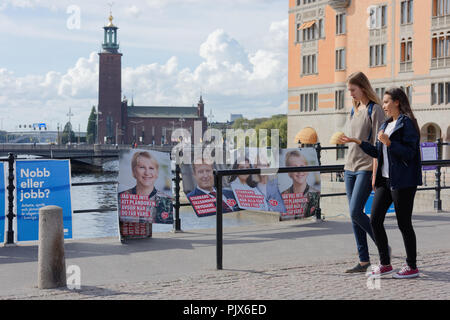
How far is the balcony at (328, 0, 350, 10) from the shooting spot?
50.7 meters

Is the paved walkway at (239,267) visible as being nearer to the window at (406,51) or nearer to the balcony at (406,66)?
the balcony at (406,66)

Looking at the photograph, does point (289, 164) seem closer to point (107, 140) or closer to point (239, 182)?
point (239, 182)

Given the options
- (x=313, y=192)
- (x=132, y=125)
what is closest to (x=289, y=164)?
(x=313, y=192)

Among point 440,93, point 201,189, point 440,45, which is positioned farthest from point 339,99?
point 201,189

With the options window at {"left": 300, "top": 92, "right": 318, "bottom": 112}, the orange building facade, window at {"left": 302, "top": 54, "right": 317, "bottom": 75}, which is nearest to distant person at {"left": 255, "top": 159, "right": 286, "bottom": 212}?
the orange building facade

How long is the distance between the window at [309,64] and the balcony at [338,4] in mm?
4701

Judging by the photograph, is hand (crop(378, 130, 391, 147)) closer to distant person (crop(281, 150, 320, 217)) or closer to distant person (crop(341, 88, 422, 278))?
distant person (crop(341, 88, 422, 278))

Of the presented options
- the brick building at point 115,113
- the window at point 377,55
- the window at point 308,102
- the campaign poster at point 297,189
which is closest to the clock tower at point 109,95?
the brick building at point 115,113

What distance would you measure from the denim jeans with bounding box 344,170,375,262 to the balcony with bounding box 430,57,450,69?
130 ft

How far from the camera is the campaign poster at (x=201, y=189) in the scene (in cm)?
1023

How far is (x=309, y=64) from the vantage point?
55.1 meters

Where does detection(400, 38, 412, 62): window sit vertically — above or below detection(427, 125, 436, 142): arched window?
above
